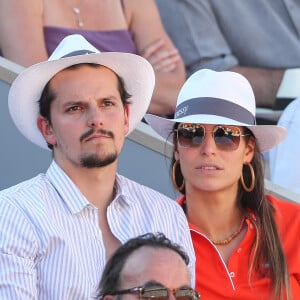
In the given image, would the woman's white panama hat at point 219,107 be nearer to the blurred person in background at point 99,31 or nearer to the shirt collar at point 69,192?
the shirt collar at point 69,192

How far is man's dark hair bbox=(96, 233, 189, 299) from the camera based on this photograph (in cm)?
279

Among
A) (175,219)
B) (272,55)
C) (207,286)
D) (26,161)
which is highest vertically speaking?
(272,55)

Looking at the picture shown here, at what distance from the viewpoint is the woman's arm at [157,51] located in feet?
18.2

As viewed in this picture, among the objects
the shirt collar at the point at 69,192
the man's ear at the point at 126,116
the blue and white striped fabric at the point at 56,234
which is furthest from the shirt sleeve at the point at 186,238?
the man's ear at the point at 126,116

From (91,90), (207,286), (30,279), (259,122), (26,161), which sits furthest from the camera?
(259,122)

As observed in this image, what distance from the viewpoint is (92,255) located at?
355 cm

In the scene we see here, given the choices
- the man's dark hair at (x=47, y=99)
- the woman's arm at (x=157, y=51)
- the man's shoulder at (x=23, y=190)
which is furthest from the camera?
the woman's arm at (x=157, y=51)

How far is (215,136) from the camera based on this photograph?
4094 millimetres

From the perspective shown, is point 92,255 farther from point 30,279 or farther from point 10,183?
point 10,183

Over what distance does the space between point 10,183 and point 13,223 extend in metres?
1.64

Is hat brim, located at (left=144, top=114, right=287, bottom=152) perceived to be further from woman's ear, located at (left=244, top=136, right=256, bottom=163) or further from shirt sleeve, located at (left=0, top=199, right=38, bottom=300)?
shirt sleeve, located at (left=0, top=199, right=38, bottom=300)

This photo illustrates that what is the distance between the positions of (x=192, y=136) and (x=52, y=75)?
64 centimetres

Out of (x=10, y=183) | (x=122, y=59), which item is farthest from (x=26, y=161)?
(x=122, y=59)

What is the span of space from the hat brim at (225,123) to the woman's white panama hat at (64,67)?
7.8 inches
